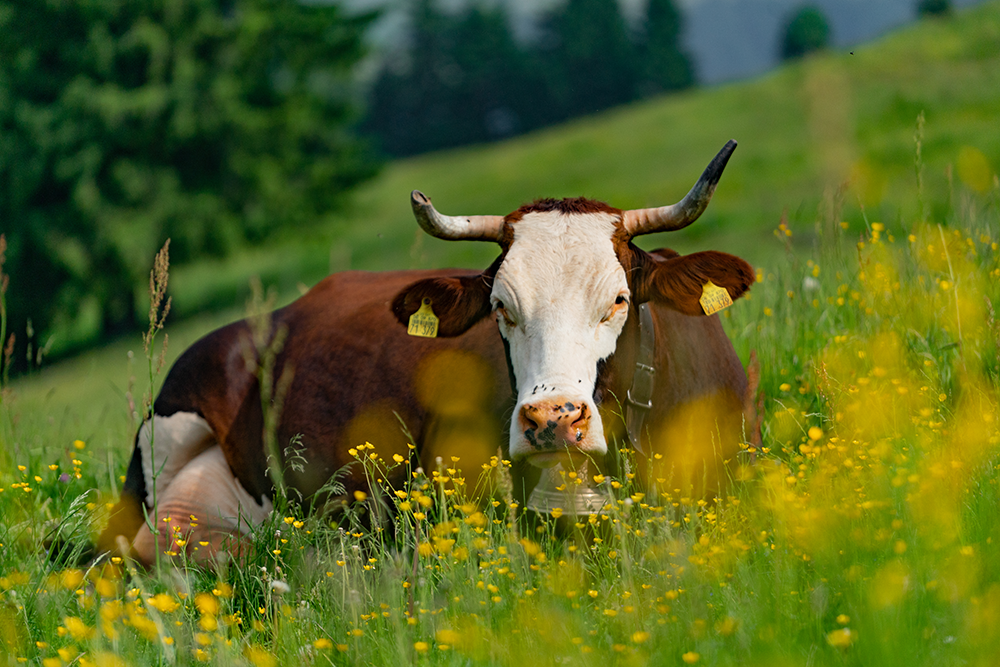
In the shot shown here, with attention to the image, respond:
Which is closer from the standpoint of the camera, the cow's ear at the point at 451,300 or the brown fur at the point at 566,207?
the brown fur at the point at 566,207

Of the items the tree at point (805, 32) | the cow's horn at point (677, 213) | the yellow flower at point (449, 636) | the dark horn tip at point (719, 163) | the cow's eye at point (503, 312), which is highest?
the tree at point (805, 32)

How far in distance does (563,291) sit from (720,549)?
1338 millimetres

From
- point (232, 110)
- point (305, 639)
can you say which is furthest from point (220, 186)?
point (305, 639)

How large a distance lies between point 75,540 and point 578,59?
61989mm

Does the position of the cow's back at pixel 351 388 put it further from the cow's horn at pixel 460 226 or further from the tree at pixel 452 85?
the tree at pixel 452 85

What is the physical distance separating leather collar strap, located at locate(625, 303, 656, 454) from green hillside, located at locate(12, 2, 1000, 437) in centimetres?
1387

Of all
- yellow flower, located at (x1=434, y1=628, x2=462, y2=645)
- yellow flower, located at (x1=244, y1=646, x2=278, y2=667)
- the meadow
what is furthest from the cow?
yellow flower, located at (x1=434, y1=628, x2=462, y2=645)

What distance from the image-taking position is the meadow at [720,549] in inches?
99.6

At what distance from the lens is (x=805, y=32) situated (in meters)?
53.8

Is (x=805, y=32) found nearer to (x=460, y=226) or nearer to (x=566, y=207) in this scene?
(x=566, y=207)

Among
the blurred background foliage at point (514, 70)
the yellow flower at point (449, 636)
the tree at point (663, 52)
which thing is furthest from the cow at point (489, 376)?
the tree at point (663, 52)

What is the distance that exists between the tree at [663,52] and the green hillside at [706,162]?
78.7 ft

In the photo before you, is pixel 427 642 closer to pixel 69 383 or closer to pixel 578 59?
pixel 69 383

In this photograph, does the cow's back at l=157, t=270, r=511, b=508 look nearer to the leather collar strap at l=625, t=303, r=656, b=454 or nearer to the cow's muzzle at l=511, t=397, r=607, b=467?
the leather collar strap at l=625, t=303, r=656, b=454
